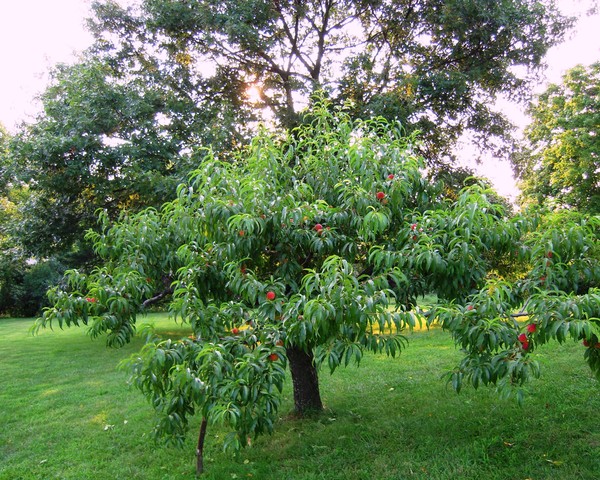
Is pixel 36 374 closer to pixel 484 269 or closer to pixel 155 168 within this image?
pixel 155 168

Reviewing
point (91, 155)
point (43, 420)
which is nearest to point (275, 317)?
point (43, 420)

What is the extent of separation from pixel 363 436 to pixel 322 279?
2.53 meters

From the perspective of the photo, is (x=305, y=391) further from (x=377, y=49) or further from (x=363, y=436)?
(x=377, y=49)

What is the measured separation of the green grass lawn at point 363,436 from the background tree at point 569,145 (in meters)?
9.30

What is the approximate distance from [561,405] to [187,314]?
423 centimetres

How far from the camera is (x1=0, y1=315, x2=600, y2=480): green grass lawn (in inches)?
154

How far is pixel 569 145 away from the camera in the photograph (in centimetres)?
1474

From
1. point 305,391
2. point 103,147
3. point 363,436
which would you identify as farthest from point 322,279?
point 103,147

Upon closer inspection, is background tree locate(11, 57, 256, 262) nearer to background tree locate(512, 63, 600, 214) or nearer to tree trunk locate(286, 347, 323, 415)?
tree trunk locate(286, 347, 323, 415)

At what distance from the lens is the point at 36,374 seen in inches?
355

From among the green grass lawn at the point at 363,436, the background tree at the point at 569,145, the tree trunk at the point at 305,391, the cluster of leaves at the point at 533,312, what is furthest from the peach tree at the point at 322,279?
the background tree at the point at 569,145

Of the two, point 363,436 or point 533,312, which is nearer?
point 533,312

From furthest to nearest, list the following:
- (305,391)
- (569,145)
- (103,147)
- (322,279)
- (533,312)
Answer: (569,145) → (103,147) → (305,391) → (322,279) → (533,312)

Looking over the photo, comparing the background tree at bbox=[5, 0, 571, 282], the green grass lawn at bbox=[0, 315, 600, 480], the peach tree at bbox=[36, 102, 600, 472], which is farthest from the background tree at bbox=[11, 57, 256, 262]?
the peach tree at bbox=[36, 102, 600, 472]
